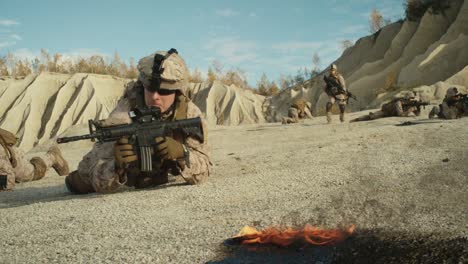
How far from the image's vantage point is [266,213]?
3428 millimetres

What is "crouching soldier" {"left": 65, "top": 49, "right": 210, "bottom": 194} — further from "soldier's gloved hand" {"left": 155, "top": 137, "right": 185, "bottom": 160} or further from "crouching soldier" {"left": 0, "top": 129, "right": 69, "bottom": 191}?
"crouching soldier" {"left": 0, "top": 129, "right": 69, "bottom": 191}

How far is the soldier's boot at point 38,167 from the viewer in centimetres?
704

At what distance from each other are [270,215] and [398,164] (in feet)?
7.18

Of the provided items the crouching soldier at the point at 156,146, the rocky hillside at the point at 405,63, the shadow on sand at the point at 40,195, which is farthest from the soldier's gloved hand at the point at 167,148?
the rocky hillside at the point at 405,63

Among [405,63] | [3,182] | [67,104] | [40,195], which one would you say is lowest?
[40,195]

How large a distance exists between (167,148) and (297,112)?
43.9ft

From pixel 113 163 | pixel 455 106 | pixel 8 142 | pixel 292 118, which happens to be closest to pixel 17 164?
pixel 8 142

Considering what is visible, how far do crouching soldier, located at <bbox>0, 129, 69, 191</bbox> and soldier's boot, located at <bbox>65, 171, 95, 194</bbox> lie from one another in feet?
5.26

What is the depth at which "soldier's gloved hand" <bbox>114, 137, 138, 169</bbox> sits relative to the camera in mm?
3922

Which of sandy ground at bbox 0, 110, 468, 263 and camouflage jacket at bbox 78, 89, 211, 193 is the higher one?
camouflage jacket at bbox 78, 89, 211, 193

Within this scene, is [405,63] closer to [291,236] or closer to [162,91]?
[162,91]

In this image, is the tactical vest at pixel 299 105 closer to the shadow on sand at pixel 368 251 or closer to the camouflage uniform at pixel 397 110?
the camouflage uniform at pixel 397 110

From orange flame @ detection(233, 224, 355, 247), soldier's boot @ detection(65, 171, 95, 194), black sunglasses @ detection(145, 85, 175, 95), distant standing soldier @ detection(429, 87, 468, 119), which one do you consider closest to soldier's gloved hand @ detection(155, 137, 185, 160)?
black sunglasses @ detection(145, 85, 175, 95)

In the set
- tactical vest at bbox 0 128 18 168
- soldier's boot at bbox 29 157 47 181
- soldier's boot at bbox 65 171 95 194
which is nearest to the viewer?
soldier's boot at bbox 65 171 95 194
